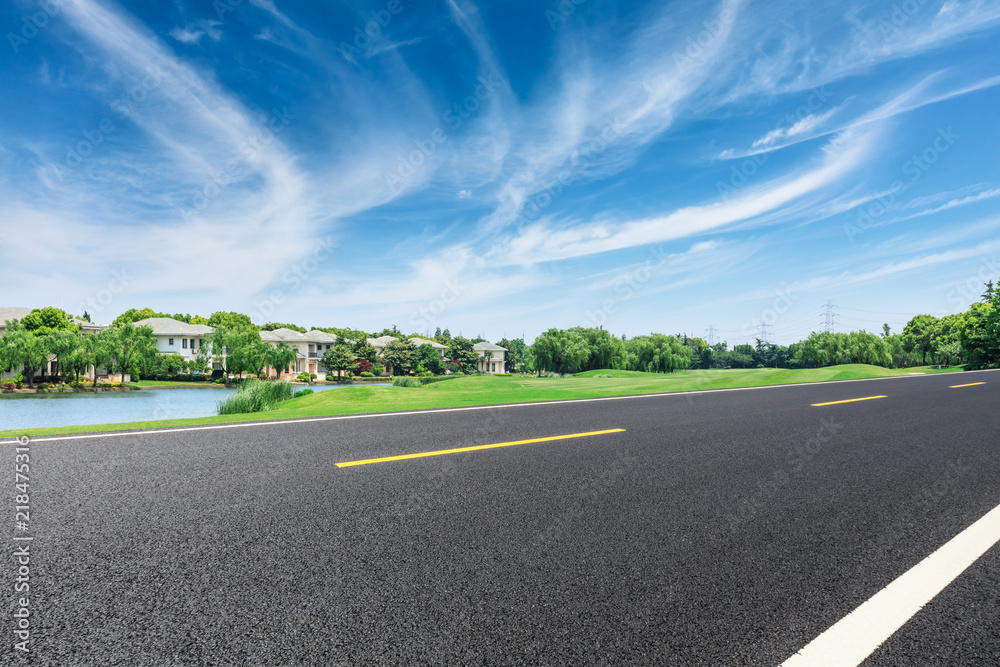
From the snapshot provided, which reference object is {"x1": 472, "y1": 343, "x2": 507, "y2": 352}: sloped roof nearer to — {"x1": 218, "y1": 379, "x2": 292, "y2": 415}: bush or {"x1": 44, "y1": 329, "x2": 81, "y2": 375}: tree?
{"x1": 44, "y1": 329, "x2": 81, "y2": 375}: tree

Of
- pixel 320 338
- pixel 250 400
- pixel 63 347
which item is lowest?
pixel 250 400

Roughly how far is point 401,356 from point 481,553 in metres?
77.1

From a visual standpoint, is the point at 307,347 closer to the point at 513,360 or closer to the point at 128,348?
the point at 128,348

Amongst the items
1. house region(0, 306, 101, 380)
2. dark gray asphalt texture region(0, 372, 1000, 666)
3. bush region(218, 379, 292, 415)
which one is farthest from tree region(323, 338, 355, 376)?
dark gray asphalt texture region(0, 372, 1000, 666)

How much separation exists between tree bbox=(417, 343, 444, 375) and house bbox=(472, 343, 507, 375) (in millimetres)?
27320

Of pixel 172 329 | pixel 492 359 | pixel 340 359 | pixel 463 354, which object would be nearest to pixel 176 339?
pixel 172 329

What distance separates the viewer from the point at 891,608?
7.23 feet

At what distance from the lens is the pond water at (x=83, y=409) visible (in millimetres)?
23078

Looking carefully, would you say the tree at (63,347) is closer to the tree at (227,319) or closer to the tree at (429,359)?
the tree at (429,359)

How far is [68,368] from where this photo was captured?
142 feet

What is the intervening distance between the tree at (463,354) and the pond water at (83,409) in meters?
53.0

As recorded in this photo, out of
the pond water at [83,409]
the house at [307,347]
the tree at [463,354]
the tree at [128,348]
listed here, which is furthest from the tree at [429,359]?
the pond water at [83,409]

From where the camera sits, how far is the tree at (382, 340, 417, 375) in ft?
255

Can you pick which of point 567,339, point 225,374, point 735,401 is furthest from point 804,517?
point 225,374
